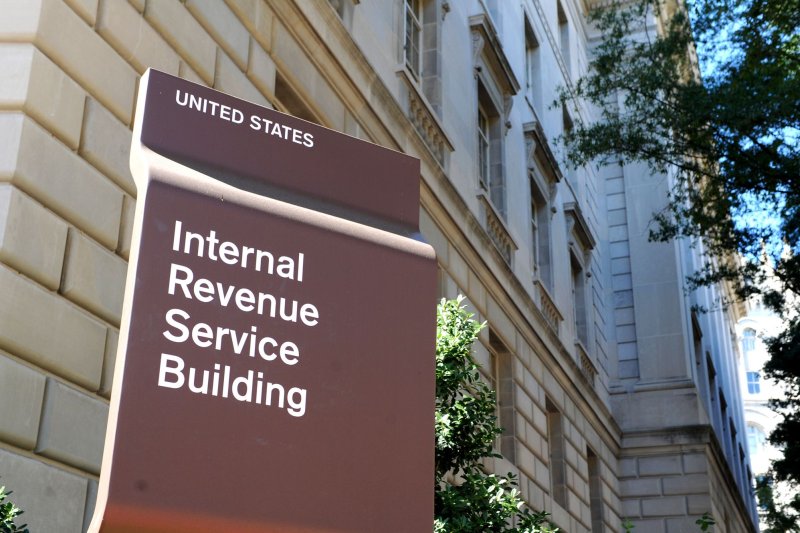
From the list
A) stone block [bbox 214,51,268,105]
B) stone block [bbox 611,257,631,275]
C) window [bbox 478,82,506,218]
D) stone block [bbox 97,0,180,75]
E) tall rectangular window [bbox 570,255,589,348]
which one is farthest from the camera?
stone block [bbox 611,257,631,275]

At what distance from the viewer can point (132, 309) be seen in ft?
6.58

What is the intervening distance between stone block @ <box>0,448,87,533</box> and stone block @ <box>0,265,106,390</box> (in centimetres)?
64

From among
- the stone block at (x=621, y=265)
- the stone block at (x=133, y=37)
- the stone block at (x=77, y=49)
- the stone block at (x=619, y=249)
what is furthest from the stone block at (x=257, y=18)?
the stone block at (x=619, y=249)

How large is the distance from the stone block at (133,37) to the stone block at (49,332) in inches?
86.4

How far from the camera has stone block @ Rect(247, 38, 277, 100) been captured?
32.2 feet

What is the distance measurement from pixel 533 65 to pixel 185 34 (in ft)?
55.1

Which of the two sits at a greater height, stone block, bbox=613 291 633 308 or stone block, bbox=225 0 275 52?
stone block, bbox=613 291 633 308

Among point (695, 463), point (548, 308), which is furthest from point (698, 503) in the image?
point (548, 308)

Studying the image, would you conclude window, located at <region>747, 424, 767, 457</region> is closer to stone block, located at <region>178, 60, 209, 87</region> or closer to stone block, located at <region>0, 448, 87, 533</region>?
stone block, located at <region>178, 60, 209, 87</region>

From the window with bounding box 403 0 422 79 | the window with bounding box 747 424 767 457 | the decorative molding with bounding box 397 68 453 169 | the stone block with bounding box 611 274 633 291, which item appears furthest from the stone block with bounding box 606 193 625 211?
the window with bounding box 747 424 767 457

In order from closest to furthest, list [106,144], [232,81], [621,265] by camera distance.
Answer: [106,144] → [232,81] → [621,265]

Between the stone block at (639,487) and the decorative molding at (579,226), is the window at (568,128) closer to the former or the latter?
the decorative molding at (579,226)

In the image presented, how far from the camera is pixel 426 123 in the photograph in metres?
15.1

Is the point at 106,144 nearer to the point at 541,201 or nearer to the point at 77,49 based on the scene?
the point at 77,49
